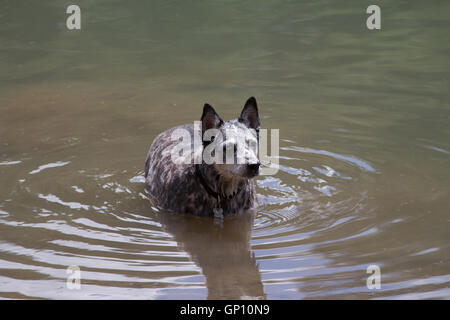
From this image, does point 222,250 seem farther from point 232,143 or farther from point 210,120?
point 210,120

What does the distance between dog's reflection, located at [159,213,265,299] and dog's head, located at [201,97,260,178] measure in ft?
1.99

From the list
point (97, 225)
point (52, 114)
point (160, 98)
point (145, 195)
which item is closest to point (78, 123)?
point (52, 114)

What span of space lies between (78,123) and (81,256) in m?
5.16

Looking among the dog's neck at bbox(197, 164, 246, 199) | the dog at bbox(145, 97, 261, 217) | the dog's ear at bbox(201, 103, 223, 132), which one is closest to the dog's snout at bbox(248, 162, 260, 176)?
the dog at bbox(145, 97, 261, 217)

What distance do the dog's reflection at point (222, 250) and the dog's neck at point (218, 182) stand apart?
0.31m

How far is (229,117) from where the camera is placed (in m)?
11.8

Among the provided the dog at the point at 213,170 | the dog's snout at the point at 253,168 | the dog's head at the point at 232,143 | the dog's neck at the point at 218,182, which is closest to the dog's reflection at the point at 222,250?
the dog at the point at 213,170

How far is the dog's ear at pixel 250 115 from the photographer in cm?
779

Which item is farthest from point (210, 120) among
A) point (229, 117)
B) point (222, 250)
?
point (229, 117)

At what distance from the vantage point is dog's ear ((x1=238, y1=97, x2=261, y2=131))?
779 cm

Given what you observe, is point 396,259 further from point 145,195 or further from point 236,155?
point 145,195

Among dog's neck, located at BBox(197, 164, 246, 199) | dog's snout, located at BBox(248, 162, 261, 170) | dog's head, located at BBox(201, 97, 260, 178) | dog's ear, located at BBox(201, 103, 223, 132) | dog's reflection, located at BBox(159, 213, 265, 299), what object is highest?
dog's ear, located at BBox(201, 103, 223, 132)

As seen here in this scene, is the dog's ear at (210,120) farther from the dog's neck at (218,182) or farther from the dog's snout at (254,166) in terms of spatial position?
the dog's snout at (254,166)

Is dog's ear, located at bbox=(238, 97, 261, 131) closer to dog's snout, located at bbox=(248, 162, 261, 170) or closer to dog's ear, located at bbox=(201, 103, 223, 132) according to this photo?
dog's ear, located at bbox=(201, 103, 223, 132)
